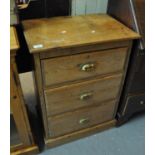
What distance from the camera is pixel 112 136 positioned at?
58.1 inches

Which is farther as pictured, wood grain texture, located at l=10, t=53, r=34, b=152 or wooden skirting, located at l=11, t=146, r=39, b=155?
wooden skirting, located at l=11, t=146, r=39, b=155

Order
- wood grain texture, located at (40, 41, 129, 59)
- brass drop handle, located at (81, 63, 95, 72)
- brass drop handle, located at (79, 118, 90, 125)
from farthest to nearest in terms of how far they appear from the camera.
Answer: brass drop handle, located at (79, 118, 90, 125)
brass drop handle, located at (81, 63, 95, 72)
wood grain texture, located at (40, 41, 129, 59)

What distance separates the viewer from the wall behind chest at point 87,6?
1.29 metres

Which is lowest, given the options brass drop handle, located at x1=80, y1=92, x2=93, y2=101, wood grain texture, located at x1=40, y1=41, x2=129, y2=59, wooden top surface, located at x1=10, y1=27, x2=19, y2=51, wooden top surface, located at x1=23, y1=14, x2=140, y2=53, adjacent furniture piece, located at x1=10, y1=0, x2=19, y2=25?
brass drop handle, located at x1=80, y1=92, x2=93, y2=101

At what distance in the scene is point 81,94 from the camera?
3.88 feet

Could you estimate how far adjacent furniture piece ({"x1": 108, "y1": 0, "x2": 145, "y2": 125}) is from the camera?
1.09 m

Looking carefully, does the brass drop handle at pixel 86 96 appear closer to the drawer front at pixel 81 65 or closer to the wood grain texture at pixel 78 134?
the drawer front at pixel 81 65

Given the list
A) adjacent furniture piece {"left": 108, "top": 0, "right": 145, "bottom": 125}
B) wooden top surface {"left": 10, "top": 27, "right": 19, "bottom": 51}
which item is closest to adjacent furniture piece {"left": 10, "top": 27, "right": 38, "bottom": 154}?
wooden top surface {"left": 10, "top": 27, "right": 19, "bottom": 51}

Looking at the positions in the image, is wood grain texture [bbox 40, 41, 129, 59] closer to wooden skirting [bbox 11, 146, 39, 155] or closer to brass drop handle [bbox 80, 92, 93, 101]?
brass drop handle [bbox 80, 92, 93, 101]

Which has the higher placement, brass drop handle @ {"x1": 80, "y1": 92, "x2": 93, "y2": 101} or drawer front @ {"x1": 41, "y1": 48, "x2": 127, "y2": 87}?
drawer front @ {"x1": 41, "y1": 48, "x2": 127, "y2": 87}

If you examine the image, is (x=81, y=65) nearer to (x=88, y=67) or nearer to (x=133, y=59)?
(x=88, y=67)

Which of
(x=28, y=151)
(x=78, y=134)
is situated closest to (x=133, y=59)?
(x=78, y=134)

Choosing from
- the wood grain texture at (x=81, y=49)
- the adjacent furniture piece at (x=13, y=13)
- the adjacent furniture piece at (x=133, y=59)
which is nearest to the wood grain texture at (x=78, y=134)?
the adjacent furniture piece at (x=133, y=59)

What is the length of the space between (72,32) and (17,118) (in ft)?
1.90
